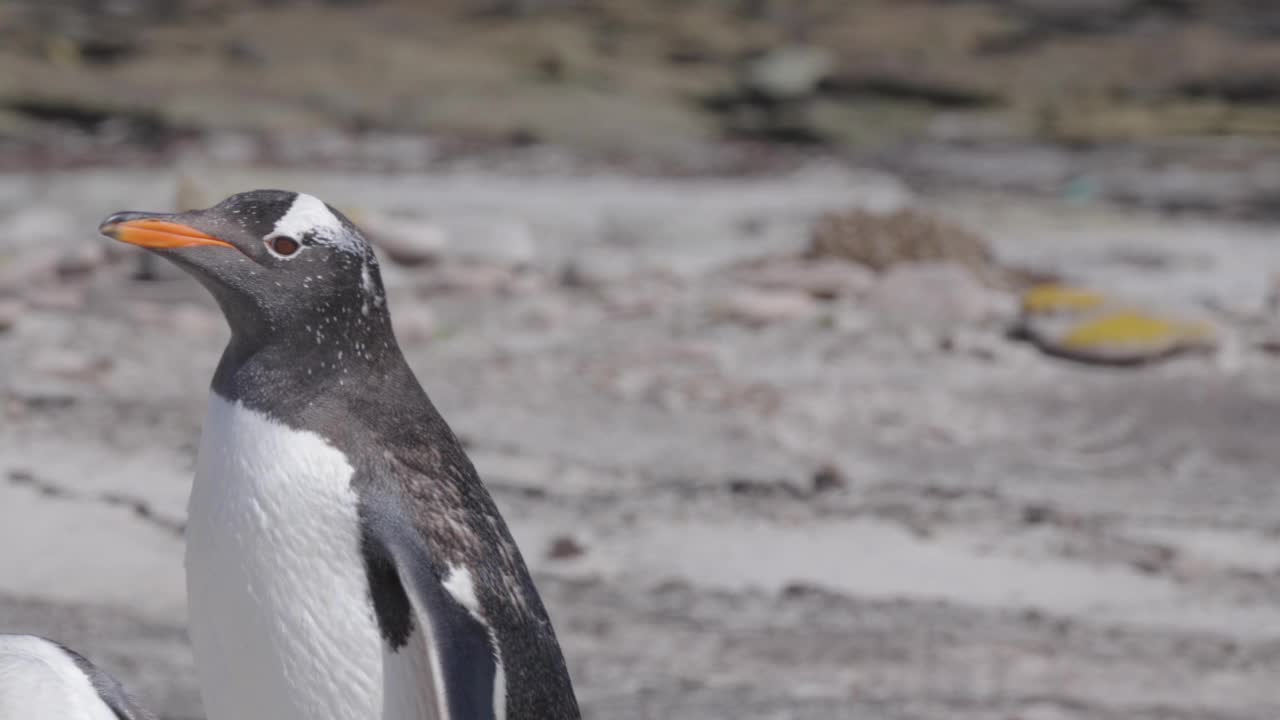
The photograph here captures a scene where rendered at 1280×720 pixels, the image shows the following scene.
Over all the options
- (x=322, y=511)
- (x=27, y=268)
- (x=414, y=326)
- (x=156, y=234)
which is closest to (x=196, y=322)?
(x=414, y=326)

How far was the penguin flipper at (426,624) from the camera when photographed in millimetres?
2002

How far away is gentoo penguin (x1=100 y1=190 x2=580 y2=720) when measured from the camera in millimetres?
2113

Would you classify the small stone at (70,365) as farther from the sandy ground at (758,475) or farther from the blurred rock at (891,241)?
the blurred rock at (891,241)

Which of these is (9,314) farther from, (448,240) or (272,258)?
(272,258)

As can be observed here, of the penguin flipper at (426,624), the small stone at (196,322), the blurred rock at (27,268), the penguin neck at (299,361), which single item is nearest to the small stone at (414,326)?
the small stone at (196,322)

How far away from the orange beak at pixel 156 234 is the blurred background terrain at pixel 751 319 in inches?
53.0

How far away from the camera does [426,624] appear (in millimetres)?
2037

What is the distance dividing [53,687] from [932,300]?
564cm

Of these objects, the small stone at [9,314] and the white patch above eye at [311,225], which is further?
the small stone at [9,314]

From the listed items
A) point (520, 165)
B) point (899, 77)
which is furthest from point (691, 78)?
point (520, 165)

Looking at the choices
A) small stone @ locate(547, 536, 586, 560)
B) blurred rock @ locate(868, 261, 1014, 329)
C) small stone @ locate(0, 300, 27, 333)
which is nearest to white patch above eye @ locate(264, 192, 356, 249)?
small stone @ locate(547, 536, 586, 560)

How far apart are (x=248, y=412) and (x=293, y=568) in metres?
0.21

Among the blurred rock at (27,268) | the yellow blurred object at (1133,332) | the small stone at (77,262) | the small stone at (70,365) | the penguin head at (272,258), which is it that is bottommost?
the yellow blurred object at (1133,332)

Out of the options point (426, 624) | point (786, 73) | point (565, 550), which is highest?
point (426, 624)
